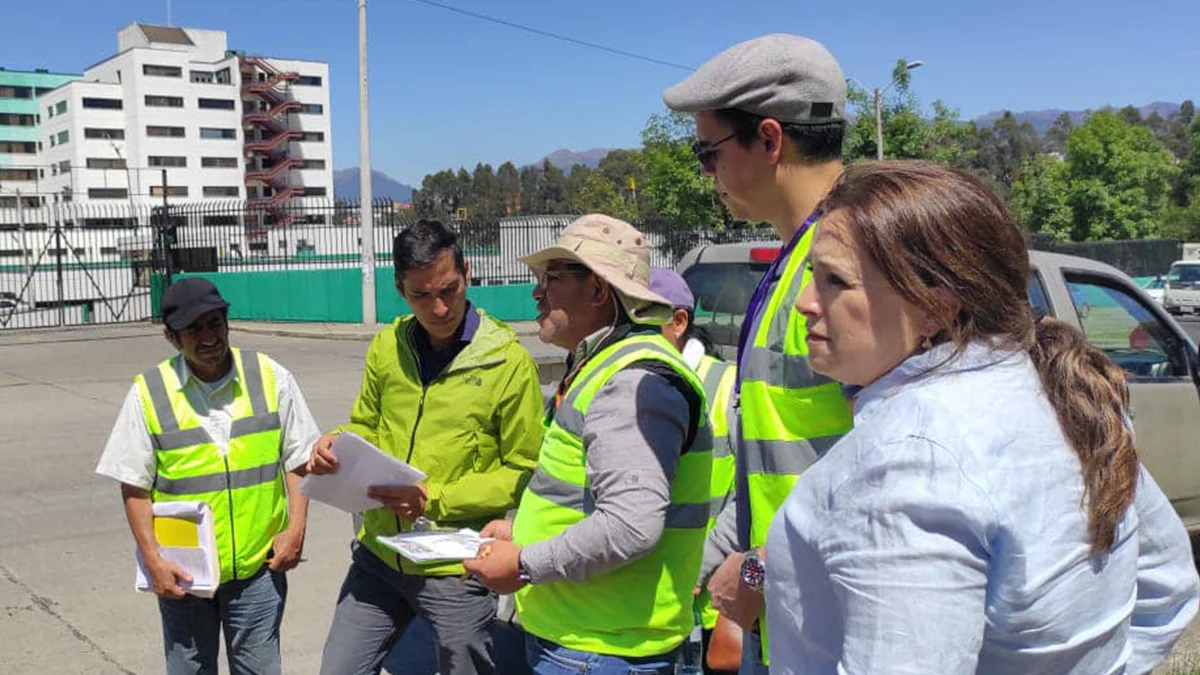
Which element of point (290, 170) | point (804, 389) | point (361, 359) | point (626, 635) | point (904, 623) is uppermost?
point (290, 170)

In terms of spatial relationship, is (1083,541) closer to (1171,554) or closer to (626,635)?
(1171,554)

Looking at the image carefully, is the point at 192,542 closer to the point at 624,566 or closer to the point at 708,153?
the point at 624,566

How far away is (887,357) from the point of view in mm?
1385

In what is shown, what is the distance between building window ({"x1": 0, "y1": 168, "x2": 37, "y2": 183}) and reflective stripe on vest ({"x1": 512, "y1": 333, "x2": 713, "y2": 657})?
112 meters

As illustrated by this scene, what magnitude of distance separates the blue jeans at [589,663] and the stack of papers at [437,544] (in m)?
0.32

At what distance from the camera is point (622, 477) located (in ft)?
7.52

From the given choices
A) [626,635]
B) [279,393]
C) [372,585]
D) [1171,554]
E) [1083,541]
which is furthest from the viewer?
[279,393]

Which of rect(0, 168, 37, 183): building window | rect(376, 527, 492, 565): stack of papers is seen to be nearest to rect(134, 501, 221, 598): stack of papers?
rect(376, 527, 492, 565): stack of papers

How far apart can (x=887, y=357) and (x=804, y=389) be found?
54cm

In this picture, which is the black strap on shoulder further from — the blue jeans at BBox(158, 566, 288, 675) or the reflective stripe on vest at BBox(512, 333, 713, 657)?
the blue jeans at BBox(158, 566, 288, 675)

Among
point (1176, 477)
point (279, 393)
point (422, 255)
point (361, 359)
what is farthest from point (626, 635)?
point (361, 359)

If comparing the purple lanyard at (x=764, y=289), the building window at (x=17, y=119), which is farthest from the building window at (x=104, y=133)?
the purple lanyard at (x=764, y=289)

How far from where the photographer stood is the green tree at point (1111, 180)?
47.2 meters

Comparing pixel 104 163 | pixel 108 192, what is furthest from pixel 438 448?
pixel 104 163
